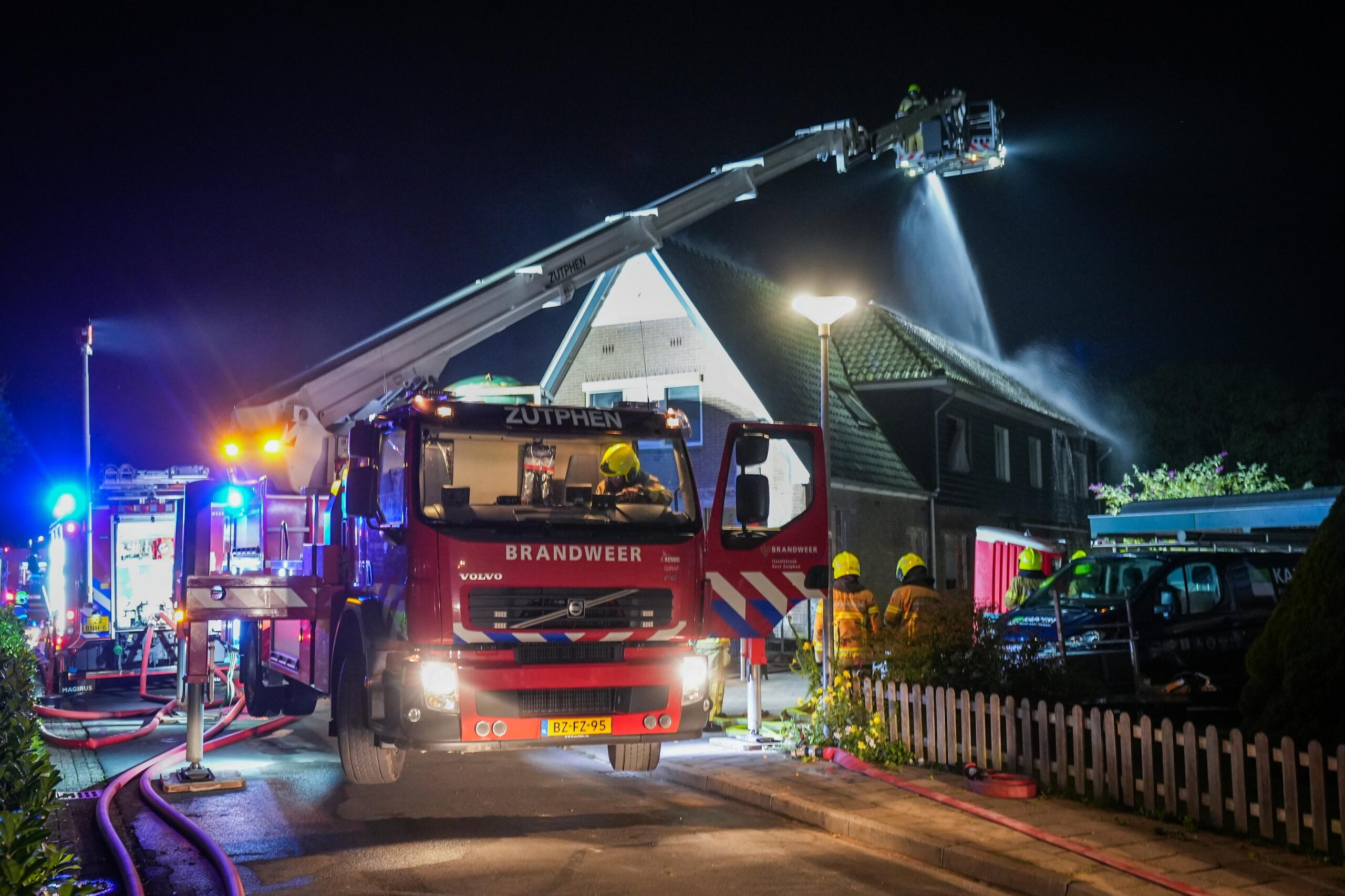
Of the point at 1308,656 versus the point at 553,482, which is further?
the point at 553,482

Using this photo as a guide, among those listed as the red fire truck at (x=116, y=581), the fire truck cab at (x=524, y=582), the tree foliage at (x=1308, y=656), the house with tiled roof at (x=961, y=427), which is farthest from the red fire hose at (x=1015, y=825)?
the house with tiled roof at (x=961, y=427)

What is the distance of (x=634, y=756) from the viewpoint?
9516 millimetres

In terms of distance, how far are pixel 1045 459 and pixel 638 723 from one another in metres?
29.7

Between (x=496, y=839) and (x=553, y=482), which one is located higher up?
(x=553, y=482)

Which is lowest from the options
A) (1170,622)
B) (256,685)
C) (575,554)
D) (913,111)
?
(256,685)

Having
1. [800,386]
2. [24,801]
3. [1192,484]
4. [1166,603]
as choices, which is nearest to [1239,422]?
[1192,484]

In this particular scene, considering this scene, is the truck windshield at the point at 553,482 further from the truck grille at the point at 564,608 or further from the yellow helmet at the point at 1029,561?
the yellow helmet at the point at 1029,561

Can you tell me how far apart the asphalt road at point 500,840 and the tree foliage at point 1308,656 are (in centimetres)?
264

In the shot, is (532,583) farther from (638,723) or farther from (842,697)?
(842,697)

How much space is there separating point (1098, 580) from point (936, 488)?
14516 mm

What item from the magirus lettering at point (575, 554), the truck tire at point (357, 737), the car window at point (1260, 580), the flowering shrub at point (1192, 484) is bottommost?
the truck tire at point (357, 737)

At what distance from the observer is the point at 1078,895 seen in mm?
6328

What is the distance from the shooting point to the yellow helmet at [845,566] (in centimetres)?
1188

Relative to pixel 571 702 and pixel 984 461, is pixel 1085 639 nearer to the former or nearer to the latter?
pixel 571 702
